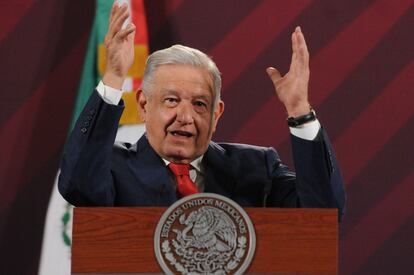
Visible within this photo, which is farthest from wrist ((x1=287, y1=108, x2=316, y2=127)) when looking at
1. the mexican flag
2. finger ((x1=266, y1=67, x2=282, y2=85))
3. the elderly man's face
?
the mexican flag

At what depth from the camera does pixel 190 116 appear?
2.01 metres

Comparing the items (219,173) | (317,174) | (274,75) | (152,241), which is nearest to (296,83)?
(274,75)

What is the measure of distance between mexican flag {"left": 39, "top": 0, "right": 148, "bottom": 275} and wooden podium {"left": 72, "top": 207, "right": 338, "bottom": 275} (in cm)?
159

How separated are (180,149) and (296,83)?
0.33m

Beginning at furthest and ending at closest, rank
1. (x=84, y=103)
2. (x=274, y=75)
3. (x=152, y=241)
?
(x=84, y=103) → (x=274, y=75) → (x=152, y=241)

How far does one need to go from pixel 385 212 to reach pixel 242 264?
174cm

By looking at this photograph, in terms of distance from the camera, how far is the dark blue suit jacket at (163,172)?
6.16ft

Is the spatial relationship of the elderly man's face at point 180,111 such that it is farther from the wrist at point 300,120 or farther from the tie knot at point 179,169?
the wrist at point 300,120

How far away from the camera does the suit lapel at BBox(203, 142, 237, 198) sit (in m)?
2.07

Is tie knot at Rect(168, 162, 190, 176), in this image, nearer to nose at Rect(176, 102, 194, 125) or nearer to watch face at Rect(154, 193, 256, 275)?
nose at Rect(176, 102, 194, 125)

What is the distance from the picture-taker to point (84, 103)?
319 centimetres

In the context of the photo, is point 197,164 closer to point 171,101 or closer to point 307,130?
point 171,101

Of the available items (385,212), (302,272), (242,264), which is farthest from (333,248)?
(385,212)

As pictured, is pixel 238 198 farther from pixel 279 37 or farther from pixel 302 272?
pixel 279 37
